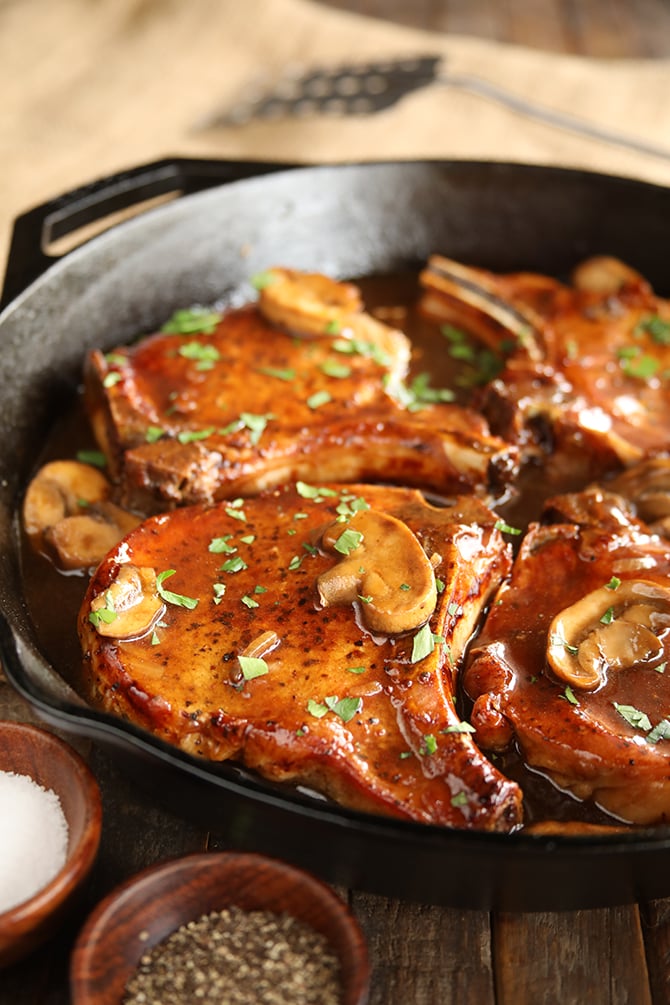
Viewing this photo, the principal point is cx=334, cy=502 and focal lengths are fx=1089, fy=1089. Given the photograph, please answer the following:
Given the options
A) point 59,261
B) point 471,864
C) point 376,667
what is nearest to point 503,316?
point 59,261

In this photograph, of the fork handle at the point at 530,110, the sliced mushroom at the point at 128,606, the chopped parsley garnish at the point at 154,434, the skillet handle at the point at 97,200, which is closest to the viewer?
the sliced mushroom at the point at 128,606

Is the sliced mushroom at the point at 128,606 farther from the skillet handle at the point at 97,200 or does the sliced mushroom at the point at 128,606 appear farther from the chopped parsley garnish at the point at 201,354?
the skillet handle at the point at 97,200

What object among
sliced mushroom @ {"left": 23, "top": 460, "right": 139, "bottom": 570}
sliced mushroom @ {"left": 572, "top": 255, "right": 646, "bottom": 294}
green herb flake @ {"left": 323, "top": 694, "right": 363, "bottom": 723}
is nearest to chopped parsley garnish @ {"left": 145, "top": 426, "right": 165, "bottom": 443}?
sliced mushroom @ {"left": 23, "top": 460, "right": 139, "bottom": 570}

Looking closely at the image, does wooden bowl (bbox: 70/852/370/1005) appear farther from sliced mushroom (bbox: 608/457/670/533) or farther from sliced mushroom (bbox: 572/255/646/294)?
sliced mushroom (bbox: 572/255/646/294)

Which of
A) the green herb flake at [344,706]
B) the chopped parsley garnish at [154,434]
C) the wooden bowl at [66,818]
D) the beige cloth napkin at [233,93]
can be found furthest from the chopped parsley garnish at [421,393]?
the beige cloth napkin at [233,93]

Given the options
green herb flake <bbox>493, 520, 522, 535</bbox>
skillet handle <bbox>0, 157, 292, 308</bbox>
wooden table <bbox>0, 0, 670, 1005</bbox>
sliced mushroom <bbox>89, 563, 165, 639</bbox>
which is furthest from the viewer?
skillet handle <bbox>0, 157, 292, 308</bbox>

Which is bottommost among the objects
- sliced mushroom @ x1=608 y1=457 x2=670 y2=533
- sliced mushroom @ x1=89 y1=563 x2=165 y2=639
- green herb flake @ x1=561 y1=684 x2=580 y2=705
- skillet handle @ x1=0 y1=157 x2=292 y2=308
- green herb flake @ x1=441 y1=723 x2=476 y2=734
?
sliced mushroom @ x1=608 y1=457 x2=670 y2=533
